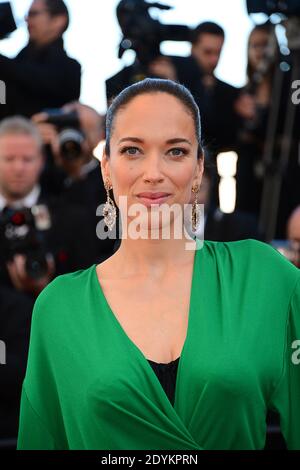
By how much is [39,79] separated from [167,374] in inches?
113

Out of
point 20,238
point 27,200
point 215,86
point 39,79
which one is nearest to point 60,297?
point 20,238

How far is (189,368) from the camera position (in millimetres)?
1903

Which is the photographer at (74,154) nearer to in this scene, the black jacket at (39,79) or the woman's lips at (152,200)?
the black jacket at (39,79)

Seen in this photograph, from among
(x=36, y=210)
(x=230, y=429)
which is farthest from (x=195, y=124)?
(x=36, y=210)

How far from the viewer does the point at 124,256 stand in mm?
2102

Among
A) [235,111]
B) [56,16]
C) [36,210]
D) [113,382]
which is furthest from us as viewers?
[235,111]

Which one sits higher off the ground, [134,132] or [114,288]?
[134,132]

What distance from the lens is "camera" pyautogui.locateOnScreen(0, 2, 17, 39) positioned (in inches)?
174

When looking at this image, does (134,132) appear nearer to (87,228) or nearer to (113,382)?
(113,382)

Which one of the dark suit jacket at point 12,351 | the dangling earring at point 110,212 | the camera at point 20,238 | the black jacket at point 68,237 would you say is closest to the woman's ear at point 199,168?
the dangling earring at point 110,212

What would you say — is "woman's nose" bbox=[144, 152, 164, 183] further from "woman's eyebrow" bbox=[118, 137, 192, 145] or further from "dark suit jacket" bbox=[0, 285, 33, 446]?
"dark suit jacket" bbox=[0, 285, 33, 446]

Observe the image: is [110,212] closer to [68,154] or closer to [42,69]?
[68,154]

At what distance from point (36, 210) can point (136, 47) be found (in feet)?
3.39

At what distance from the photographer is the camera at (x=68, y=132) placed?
14.9 feet
